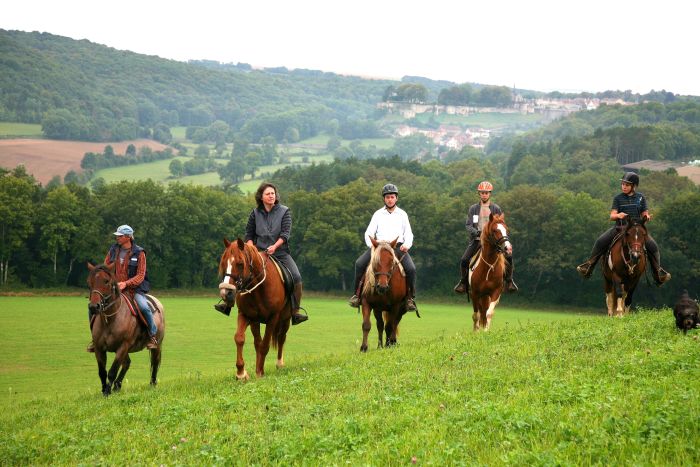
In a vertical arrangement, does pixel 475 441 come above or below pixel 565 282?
above

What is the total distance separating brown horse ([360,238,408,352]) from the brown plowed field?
139241 mm

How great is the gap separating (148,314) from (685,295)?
11219mm

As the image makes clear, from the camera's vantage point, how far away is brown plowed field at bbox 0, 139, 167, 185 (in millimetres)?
153625

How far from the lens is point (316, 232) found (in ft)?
298

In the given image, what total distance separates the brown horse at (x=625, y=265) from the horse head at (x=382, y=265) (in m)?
5.62

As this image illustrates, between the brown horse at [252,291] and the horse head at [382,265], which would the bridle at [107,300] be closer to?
the brown horse at [252,291]

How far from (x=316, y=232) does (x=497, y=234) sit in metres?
72.8

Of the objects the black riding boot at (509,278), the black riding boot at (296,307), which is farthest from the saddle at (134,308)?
the black riding boot at (509,278)

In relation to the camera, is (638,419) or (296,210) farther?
(296,210)

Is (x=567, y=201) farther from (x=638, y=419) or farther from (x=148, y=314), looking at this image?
(x=638, y=419)

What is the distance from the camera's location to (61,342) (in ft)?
152

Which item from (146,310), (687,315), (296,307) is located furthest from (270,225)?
(687,315)

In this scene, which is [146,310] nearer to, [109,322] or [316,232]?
[109,322]

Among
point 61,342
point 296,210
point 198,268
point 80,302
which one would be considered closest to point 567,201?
point 296,210
